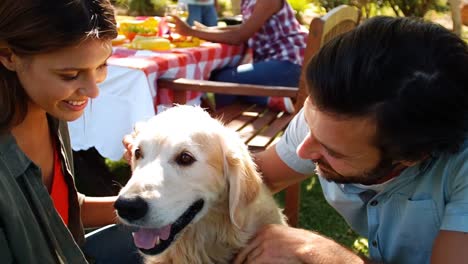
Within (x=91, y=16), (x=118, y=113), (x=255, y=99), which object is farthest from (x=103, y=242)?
(x=255, y=99)

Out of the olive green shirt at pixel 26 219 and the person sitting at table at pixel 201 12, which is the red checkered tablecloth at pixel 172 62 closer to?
the person sitting at table at pixel 201 12

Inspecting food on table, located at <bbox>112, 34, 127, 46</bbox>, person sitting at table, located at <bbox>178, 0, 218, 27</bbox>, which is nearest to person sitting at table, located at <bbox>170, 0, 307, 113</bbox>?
food on table, located at <bbox>112, 34, 127, 46</bbox>

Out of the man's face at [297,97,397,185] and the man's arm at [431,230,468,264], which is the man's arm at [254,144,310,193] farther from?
the man's arm at [431,230,468,264]

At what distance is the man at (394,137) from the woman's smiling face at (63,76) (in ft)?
2.17

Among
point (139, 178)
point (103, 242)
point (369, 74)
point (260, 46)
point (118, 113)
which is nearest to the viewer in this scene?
point (369, 74)

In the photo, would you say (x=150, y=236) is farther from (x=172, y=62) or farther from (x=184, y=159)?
(x=172, y=62)

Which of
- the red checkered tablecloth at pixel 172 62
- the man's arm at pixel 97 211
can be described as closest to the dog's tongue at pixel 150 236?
the man's arm at pixel 97 211

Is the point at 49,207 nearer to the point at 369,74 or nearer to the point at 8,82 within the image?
the point at 8,82

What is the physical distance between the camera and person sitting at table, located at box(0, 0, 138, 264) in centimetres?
139

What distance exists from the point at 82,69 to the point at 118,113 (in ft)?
4.48

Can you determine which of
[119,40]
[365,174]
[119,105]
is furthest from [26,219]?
[119,40]

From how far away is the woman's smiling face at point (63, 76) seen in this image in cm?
149

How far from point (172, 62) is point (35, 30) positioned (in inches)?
72.8

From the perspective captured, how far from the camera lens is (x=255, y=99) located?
389 cm
